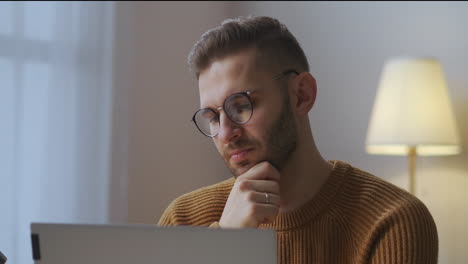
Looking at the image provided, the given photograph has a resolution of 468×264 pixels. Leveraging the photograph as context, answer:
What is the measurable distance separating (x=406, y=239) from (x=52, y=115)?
1.84 meters

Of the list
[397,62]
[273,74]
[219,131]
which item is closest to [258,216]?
[219,131]

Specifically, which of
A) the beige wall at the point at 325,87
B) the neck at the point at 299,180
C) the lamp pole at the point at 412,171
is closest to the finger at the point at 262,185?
the neck at the point at 299,180

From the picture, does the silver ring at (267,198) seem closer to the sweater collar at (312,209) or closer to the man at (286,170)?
the man at (286,170)

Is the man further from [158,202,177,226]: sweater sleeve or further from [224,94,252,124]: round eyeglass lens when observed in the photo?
[158,202,177,226]: sweater sleeve

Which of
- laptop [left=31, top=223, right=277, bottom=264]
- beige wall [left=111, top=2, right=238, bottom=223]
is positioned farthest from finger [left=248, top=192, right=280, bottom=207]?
beige wall [left=111, top=2, right=238, bottom=223]

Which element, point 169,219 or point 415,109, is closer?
point 169,219

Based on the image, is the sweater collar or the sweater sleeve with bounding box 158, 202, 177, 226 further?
the sweater sleeve with bounding box 158, 202, 177, 226

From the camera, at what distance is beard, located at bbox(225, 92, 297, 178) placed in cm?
146

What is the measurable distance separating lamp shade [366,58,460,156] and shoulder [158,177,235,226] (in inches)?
45.8

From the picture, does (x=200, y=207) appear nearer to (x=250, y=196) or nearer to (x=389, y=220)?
(x=250, y=196)

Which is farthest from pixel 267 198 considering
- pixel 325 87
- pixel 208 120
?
pixel 325 87

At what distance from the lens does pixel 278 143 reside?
148cm

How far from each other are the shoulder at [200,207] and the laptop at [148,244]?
2.32 ft

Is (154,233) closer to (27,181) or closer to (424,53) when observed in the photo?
(27,181)
